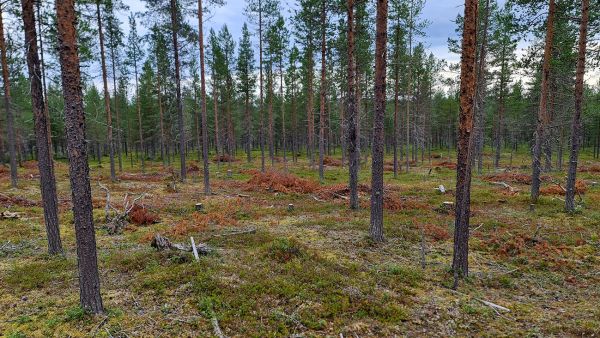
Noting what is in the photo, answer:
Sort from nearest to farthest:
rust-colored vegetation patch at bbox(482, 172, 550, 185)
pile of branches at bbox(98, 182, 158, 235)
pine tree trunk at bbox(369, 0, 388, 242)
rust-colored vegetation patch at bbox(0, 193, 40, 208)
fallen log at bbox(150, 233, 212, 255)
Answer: fallen log at bbox(150, 233, 212, 255)
pine tree trunk at bbox(369, 0, 388, 242)
pile of branches at bbox(98, 182, 158, 235)
rust-colored vegetation patch at bbox(0, 193, 40, 208)
rust-colored vegetation patch at bbox(482, 172, 550, 185)

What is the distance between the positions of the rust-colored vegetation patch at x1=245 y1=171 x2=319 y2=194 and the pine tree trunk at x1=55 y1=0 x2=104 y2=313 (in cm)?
1470

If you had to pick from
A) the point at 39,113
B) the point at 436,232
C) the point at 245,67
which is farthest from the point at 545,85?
the point at 245,67

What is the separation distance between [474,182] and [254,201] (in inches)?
673

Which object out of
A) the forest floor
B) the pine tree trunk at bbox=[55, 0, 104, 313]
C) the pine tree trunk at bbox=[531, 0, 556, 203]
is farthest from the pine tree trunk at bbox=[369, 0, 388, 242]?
the pine tree trunk at bbox=[531, 0, 556, 203]

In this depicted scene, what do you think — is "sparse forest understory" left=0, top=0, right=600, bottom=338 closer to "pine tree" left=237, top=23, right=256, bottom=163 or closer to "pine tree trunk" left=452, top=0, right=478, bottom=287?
"pine tree trunk" left=452, top=0, right=478, bottom=287

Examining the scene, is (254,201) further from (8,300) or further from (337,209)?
(8,300)

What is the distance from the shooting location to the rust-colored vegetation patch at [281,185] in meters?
20.6

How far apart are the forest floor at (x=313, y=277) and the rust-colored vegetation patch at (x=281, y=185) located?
5.69m

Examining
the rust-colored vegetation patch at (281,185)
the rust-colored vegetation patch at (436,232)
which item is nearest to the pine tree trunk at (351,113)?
the rust-colored vegetation patch at (436,232)

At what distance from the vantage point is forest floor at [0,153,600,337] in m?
5.85

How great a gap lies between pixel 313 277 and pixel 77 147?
5370 mm

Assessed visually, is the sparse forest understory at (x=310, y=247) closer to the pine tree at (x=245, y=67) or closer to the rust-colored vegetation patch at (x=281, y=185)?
the rust-colored vegetation patch at (x=281, y=185)

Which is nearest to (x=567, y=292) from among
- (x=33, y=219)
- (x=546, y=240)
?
(x=546, y=240)

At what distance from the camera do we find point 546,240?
426 inches
